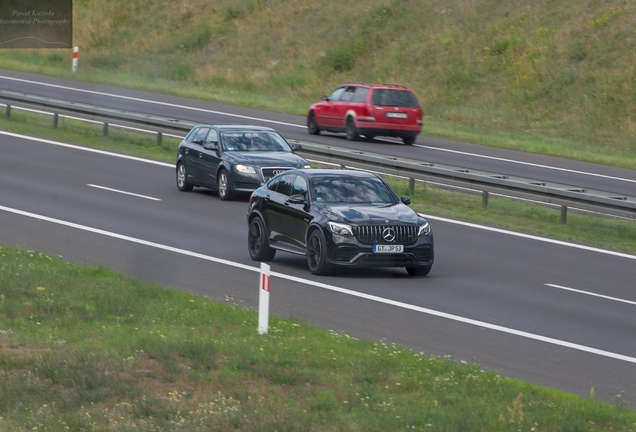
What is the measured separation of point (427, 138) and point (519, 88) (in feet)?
21.1

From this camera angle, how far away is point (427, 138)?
125 ft

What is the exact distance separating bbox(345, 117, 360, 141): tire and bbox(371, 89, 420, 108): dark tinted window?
98 centimetres

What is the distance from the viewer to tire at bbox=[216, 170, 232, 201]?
78.9 feet

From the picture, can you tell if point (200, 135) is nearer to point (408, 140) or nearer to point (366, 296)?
point (408, 140)

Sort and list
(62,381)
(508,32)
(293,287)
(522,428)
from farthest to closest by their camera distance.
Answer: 1. (508,32)
2. (293,287)
3. (62,381)
4. (522,428)

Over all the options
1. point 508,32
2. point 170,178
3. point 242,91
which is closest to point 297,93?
point 242,91

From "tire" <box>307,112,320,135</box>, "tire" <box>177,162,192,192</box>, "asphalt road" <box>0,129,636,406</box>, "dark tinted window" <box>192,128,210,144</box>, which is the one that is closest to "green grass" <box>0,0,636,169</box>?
"tire" <box>307,112,320,135</box>

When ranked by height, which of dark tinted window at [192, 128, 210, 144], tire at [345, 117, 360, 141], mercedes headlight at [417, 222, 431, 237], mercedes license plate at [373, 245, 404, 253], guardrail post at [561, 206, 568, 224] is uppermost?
dark tinted window at [192, 128, 210, 144]

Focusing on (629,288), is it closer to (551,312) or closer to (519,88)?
(551,312)

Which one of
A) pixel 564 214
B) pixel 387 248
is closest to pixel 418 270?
pixel 387 248

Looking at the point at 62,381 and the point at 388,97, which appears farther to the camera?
the point at 388,97

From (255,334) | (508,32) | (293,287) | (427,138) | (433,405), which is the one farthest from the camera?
(508,32)

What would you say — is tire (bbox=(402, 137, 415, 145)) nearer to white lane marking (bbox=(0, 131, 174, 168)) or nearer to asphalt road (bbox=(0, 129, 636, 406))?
white lane marking (bbox=(0, 131, 174, 168))

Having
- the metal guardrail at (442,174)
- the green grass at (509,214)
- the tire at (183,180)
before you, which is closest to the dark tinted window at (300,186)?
the green grass at (509,214)
